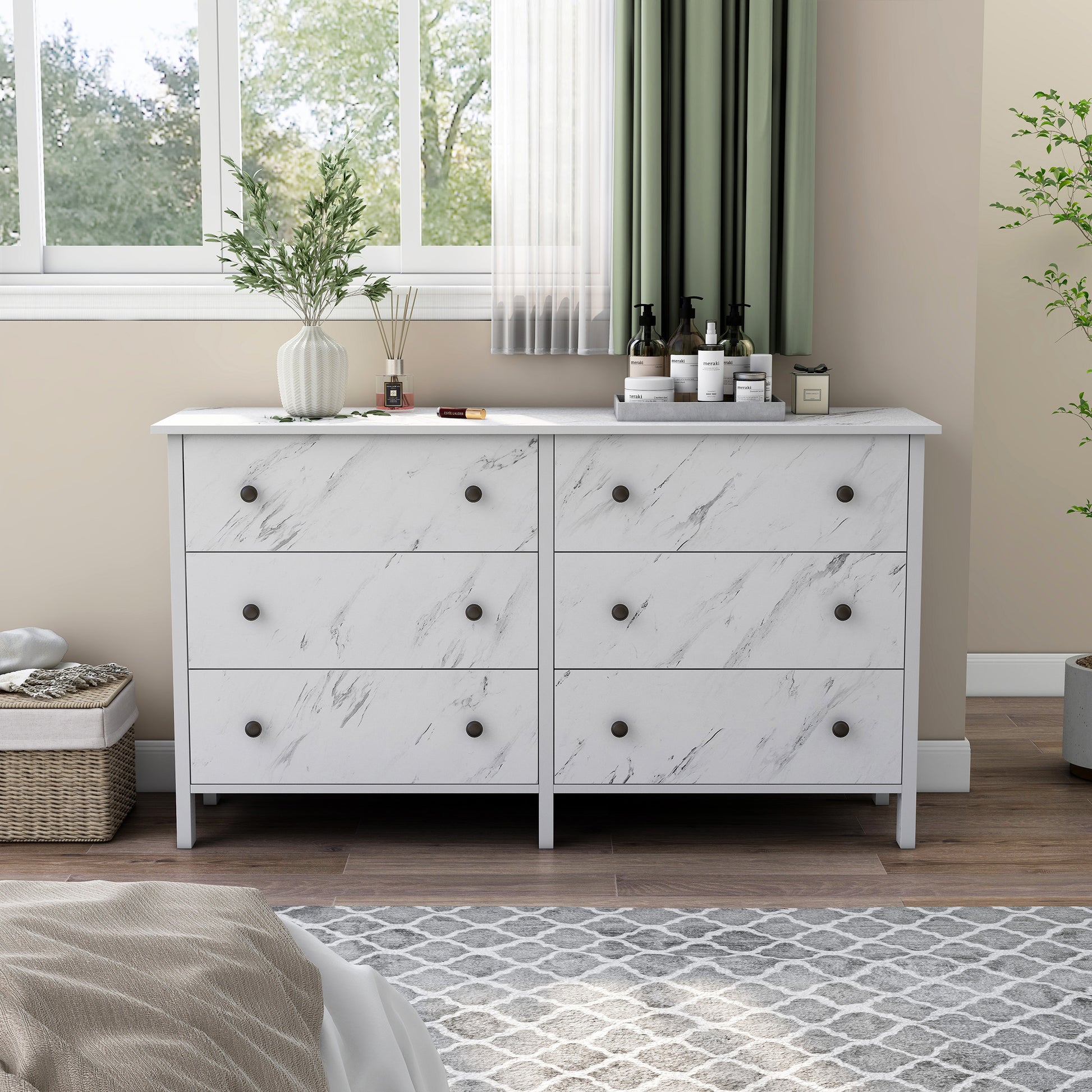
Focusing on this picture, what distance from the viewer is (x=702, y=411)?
2.50 m

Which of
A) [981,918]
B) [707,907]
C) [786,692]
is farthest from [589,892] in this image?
[981,918]

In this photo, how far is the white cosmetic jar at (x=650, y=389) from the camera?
2.54m

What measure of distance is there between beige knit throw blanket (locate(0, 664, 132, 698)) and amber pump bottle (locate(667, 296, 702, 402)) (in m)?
1.37

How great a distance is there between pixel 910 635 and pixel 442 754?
0.96m

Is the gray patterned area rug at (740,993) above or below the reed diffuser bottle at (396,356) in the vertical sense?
below

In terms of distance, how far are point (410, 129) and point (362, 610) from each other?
1.15m

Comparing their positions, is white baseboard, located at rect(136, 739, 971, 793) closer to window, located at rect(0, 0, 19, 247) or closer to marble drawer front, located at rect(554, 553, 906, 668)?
marble drawer front, located at rect(554, 553, 906, 668)

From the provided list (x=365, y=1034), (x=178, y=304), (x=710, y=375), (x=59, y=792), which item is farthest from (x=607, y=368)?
(x=365, y=1034)

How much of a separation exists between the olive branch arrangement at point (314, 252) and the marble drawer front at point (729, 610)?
0.77m

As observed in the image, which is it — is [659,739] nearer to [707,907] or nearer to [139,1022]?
[707,907]

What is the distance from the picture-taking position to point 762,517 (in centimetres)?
247

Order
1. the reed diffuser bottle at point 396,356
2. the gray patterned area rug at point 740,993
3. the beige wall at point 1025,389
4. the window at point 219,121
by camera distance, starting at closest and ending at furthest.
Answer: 1. the gray patterned area rug at point 740,993
2. the reed diffuser bottle at point 396,356
3. the window at point 219,121
4. the beige wall at point 1025,389

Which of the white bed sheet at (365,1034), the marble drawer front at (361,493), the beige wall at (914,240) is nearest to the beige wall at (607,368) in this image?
the beige wall at (914,240)

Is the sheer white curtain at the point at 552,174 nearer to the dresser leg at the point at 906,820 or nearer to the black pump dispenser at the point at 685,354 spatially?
the black pump dispenser at the point at 685,354
